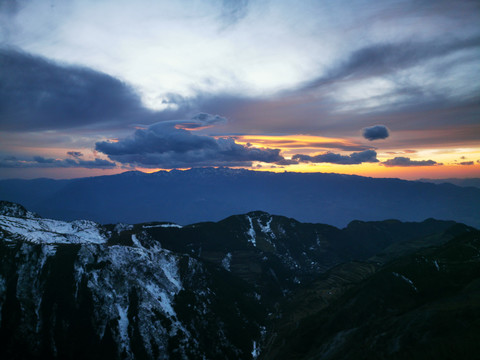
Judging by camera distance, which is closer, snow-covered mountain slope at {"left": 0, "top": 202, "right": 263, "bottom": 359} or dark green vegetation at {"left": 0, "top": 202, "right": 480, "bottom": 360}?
dark green vegetation at {"left": 0, "top": 202, "right": 480, "bottom": 360}

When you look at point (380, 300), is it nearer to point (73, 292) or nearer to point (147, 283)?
point (147, 283)

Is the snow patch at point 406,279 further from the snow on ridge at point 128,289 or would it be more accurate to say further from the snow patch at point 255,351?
the snow on ridge at point 128,289

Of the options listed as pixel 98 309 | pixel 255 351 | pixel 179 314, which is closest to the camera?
pixel 98 309

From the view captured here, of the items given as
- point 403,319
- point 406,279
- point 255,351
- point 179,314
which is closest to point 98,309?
point 179,314

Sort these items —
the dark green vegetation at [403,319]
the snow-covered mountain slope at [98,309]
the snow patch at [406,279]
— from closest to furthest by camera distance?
the dark green vegetation at [403,319], the snow-covered mountain slope at [98,309], the snow patch at [406,279]

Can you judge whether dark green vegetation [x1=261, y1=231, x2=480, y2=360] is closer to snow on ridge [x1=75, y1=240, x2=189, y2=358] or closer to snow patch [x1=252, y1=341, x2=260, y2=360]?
snow patch [x1=252, y1=341, x2=260, y2=360]

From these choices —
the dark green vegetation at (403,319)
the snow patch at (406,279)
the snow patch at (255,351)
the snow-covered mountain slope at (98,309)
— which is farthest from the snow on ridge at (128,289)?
the snow patch at (406,279)

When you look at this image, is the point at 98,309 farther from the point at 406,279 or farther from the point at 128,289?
the point at 406,279

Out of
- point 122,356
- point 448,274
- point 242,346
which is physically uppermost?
point 448,274

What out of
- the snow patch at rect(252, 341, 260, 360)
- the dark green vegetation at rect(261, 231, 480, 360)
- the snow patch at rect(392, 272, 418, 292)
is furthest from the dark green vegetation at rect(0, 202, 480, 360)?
the snow patch at rect(252, 341, 260, 360)

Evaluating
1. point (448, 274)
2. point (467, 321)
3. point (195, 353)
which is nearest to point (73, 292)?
point (195, 353)

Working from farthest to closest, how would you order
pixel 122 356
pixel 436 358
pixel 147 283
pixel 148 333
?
pixel 147 283
pixel 148 333
pixel 122 356
pixel 436 358
